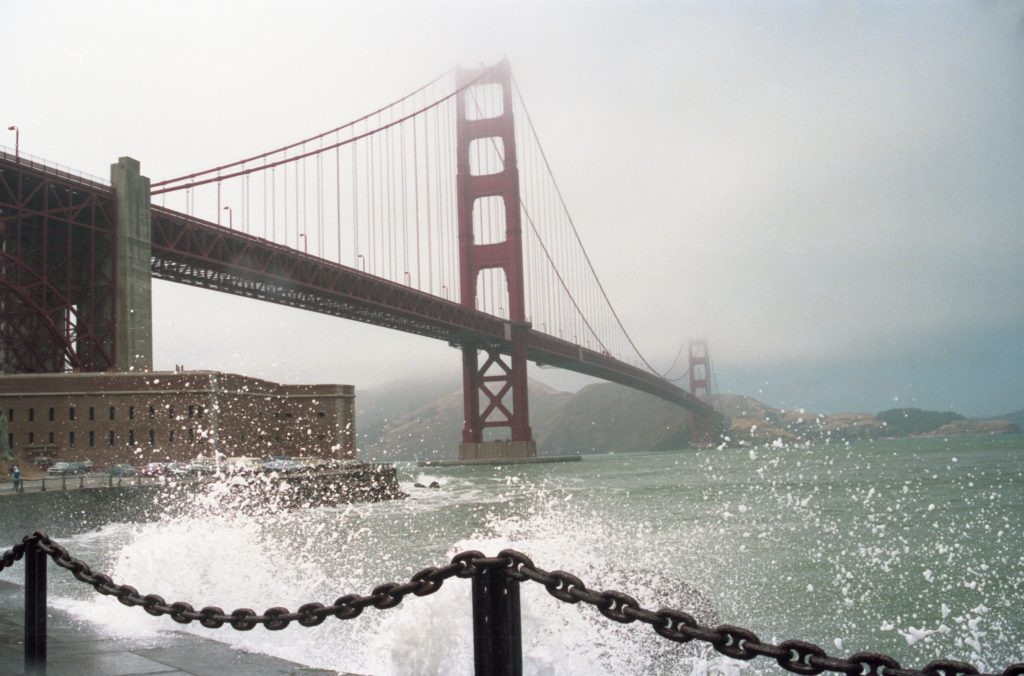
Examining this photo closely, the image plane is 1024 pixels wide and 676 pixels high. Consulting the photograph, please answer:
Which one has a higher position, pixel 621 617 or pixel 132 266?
pixel 132 266

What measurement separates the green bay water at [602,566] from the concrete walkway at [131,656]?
29 cm

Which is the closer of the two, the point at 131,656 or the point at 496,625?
the point at 496,625

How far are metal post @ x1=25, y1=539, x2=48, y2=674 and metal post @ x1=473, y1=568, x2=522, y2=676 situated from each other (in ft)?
6.61

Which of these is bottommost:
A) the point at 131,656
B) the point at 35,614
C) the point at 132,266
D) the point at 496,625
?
the point at 131,656

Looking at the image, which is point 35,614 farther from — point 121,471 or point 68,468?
point 68,468

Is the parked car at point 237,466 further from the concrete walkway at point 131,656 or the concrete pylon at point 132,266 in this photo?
the concrete walkway at point 131,656

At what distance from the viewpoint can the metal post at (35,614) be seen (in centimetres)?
339

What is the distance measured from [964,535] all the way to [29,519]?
15818 mm

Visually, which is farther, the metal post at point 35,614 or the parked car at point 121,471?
the parked car at point 121,471

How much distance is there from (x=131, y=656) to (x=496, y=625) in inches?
77.4

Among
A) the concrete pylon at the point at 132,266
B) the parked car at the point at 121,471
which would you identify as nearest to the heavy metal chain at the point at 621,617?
the parked car at the point at 121,471

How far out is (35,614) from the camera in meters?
3.42

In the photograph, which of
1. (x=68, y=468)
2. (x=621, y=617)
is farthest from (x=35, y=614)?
(x=68, y=468)

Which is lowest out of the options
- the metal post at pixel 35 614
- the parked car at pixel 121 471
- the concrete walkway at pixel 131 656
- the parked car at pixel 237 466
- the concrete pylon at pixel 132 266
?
the parked car at pixel 237 466
